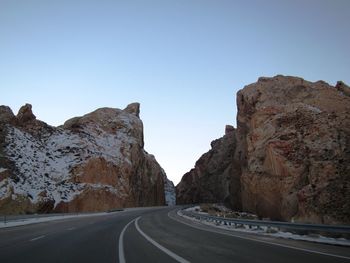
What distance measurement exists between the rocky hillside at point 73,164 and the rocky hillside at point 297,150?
2488 centimetres

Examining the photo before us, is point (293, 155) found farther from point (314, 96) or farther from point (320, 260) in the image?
point (320, 260)

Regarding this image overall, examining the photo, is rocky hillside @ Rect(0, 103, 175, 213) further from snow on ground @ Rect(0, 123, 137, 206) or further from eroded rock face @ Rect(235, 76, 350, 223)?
eroded rock face @ Rect(235, 76, 350, 223)

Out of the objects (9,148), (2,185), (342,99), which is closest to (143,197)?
(9,148)

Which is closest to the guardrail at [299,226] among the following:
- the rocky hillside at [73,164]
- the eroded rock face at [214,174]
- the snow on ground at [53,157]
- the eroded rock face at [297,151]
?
the eroded rock face at [297,151]

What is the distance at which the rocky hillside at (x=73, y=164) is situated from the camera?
52.2 m

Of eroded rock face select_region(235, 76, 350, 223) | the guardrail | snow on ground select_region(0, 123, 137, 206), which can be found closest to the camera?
the guardrail

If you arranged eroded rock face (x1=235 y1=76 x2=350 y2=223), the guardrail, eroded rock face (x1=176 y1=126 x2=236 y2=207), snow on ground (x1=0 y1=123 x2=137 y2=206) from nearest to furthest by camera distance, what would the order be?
the guardrail
eroded rock face (x1=235 y1=76 x2=350 y2=223)
snow on ground (x1=0 y1=123 x2=137 y2=206)
eroded rock face (x1=176 y1=126 x2=236 y2=207)

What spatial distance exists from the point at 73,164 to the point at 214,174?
54899mm

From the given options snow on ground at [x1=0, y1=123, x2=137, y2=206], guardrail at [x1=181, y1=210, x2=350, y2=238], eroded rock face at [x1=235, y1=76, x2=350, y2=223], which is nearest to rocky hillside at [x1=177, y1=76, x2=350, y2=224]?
eroded rock face at [x1=235, y1=76, x2=350, y2=223]

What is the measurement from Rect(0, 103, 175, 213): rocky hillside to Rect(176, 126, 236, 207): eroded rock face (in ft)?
68.5

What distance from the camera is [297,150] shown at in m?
40.6

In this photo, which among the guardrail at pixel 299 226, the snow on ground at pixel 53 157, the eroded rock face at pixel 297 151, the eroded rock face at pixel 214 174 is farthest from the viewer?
the eroded rock face at pixel 214 174

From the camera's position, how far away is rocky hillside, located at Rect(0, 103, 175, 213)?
171ft

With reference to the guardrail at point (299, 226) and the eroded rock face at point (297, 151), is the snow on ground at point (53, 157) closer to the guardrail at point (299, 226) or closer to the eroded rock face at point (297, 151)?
the eroded rock face at point (297, 151)
